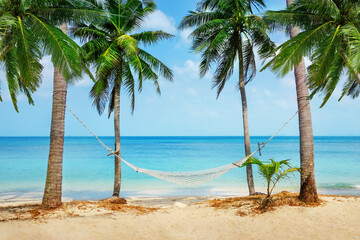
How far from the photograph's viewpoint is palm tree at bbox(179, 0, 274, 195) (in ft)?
20.4

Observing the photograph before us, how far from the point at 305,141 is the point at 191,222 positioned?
201cm

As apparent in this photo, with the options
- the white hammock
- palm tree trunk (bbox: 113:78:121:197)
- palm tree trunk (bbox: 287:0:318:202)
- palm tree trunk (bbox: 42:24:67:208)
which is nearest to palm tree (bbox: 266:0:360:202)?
palm tree trunk (bbox: 287:0:318:202)

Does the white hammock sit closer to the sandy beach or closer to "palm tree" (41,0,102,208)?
the sandy beach

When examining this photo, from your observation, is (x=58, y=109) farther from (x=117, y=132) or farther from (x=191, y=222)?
(x=191, y=222)

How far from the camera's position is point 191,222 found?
388cm

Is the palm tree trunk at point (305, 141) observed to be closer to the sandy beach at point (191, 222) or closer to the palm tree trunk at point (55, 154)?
the sandy beach at point (191, 222)

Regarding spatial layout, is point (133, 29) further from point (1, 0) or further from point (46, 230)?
point (46, 230)

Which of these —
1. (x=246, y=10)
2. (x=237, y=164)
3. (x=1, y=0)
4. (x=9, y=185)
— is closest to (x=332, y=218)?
(x=237, y=164)

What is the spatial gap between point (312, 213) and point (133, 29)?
205 inches

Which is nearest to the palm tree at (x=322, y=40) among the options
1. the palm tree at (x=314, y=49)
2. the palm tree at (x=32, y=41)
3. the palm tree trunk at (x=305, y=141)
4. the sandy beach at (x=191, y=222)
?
the palm tree at (x=314, y=49)

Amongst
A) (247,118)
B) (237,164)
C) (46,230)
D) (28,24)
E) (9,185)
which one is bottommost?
(9,185)

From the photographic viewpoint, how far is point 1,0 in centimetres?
356

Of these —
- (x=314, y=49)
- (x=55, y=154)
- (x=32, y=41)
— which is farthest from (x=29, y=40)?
(x=314, y=49)

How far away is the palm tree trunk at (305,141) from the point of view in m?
4.20
